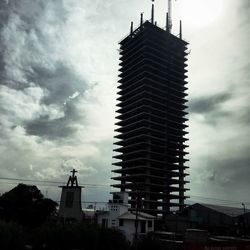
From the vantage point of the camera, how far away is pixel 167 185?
16762 cm

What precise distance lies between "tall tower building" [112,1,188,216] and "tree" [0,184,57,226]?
80.6 meters

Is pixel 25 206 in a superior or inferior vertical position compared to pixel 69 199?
inferior

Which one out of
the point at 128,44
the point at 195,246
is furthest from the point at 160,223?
the point at 128,44

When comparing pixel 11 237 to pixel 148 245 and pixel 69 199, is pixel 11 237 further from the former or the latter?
pixel 69 199

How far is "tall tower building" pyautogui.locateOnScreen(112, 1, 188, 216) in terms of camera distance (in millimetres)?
166875

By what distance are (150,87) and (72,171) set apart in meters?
94.4

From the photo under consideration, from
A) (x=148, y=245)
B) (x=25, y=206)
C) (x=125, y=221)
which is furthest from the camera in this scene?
(x=25, y=206)

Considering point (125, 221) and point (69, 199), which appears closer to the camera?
point (125, 221)

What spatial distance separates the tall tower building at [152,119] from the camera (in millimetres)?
166875

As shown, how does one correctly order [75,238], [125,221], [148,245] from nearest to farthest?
[75,238] < [148,245] < [125,221]

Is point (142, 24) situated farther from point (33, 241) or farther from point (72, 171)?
point (33, 241)

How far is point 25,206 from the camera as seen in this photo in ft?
256

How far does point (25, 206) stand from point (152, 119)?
109 m

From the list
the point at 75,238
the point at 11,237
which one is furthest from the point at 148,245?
the point at 11,237
